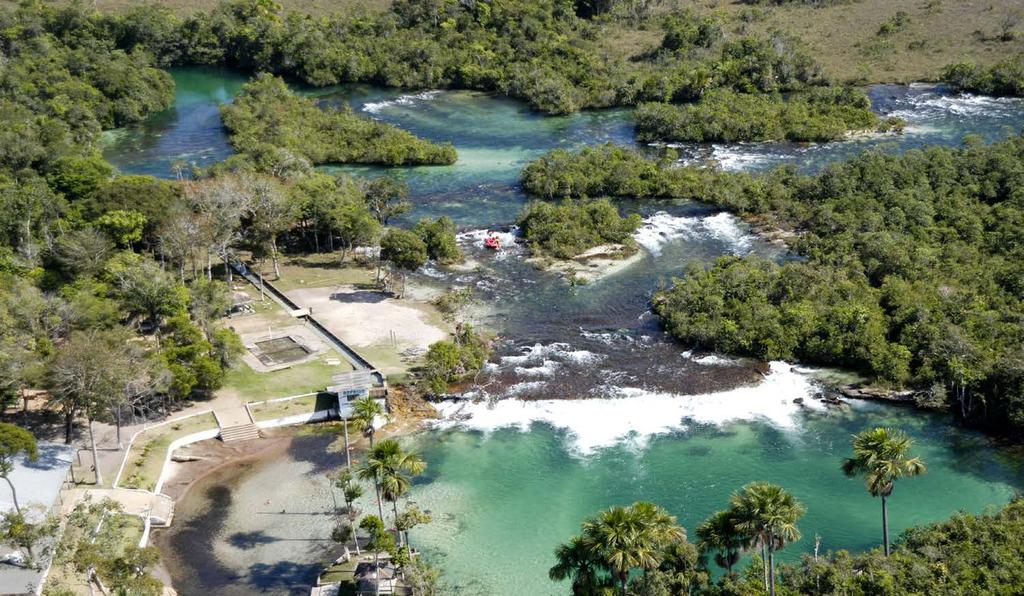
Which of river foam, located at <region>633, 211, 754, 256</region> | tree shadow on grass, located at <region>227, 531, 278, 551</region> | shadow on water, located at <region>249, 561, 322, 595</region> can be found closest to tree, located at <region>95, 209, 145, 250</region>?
tree shadow on grass, located at <region>227, 531, 278, 551</region>

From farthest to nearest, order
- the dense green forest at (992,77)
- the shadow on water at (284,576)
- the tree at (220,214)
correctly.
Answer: the dense green forest at (992,77) → the tree at (220,214) → the shadow on water at (284,576)

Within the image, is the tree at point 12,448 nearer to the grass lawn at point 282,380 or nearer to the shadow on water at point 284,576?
the shadow on water at point 284,576

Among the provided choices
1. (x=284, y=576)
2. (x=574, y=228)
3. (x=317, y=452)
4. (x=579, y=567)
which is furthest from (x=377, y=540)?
(x=574, y=228)

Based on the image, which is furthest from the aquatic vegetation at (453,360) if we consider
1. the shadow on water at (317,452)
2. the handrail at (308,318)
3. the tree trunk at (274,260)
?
the tree trunk at (274,260)

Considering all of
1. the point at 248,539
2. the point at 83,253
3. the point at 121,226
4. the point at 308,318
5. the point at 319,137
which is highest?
the point at 319,137

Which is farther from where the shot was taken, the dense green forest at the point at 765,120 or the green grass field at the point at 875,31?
the green grass field at the point at 875,31

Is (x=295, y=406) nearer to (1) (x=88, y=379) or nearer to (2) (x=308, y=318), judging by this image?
(2) (x=308, y=318)
